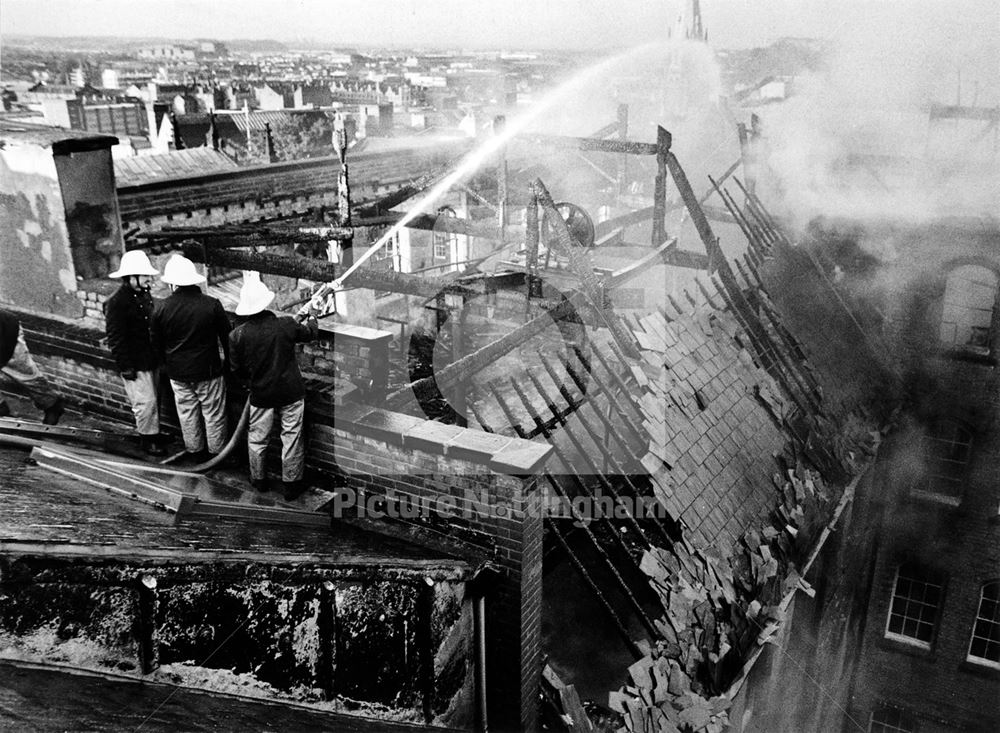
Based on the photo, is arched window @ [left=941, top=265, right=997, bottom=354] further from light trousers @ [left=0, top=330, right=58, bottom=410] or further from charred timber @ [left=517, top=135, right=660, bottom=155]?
light trousers @ [left=0, top=330, right=58, bottom=410]

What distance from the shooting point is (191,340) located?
6.23 m

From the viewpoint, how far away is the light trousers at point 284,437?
234 inches

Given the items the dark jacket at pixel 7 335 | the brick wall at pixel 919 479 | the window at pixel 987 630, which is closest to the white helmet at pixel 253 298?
the dark jacket at pixel 7 335

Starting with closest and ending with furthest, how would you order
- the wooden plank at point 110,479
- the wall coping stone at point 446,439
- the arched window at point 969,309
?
the wall coping stone at point 446,439, the wooden plank at point 110,479, the arched window at point 969,309

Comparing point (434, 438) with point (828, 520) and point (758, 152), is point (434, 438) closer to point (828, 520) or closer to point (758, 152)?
point (828, 520)

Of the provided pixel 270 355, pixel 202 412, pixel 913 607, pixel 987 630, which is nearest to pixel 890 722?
pixel 913 607

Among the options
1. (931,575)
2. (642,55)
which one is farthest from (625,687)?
(642,55)

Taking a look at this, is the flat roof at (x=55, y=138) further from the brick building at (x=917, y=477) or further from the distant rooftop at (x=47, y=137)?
the brick building at (x=917, y=477)

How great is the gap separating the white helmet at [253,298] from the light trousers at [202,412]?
0.97 meters

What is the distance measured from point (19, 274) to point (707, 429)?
8.12m

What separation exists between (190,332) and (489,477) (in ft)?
9.22

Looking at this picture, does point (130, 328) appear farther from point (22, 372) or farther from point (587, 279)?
point (587, 279)

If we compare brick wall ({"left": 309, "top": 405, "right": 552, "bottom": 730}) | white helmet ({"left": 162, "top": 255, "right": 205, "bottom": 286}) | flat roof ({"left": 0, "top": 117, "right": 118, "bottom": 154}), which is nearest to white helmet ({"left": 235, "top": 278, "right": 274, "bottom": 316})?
white helmet ({"left": 162, "top": 255, "right": 205, "bottom": 286})

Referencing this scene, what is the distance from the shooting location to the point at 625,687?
618 cm
